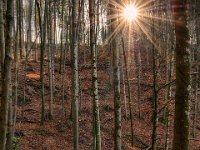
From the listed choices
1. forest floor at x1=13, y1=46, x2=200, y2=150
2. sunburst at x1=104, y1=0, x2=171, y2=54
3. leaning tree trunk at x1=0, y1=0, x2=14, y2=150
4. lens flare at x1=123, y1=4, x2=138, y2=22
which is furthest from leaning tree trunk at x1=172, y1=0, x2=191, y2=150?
lens flare at x1=123, y1=4, x2=138, y2=22

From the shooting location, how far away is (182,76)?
5.47 metres

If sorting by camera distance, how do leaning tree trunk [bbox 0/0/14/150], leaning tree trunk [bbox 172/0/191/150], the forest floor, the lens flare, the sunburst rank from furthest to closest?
the forest floor
the lens flare
the sunburst
leaning tree trunk [bbox 172/0/191/150]
leaning tree trunk [bbox 0/0/14/150]

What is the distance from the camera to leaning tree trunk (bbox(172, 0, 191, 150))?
17.8 feet

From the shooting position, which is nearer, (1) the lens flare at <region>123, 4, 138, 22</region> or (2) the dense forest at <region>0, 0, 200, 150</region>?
(2) the dense forest at <region>0, 0, 200, 150</region>

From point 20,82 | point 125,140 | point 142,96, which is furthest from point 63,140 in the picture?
point 142,96

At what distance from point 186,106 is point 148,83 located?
80.5 feet

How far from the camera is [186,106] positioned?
213 inches

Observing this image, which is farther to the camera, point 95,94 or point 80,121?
point 80,121

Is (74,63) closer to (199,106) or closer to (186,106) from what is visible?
(186,106)

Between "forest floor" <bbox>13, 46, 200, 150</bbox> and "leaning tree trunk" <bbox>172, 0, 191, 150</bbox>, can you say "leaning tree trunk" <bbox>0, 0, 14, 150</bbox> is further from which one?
"forest floor" <bbox>13, 46, 200, 150</bbox>

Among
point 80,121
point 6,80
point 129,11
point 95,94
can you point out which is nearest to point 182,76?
point 6,80

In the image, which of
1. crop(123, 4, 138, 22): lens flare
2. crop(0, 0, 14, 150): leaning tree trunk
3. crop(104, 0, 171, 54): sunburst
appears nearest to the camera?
crop(0, 0, 14, 150): leaning tree trunk

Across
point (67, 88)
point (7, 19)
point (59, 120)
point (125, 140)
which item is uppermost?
point (7, 19)

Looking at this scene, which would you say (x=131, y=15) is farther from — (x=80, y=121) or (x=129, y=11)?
(x=80, y=121)
